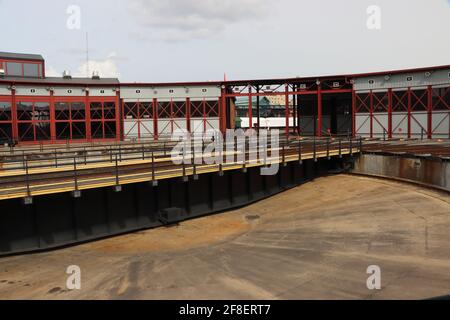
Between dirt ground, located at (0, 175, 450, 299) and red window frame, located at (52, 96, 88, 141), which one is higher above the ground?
red window frame, located at (52, 96, 88, 141)

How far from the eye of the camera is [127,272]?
14.2 m

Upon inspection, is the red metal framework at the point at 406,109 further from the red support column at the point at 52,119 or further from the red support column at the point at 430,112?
the red support column at the point at 52,119

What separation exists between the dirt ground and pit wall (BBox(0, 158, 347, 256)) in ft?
2.15

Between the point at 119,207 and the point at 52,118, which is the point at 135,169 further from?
the point at 52,118

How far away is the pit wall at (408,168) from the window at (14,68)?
54.7 meters

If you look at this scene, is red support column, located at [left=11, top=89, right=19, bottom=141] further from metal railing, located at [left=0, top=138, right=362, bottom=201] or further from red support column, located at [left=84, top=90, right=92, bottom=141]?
metal railing, located at [left=0, top=138, right=362, bottom=201]

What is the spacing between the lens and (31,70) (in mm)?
63344

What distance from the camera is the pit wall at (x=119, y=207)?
16281mm

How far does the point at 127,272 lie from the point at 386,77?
1375 inches

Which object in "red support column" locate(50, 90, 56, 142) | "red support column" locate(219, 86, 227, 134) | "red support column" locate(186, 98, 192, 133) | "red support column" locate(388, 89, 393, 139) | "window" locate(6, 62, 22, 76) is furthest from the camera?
"window" locate(6, 62, 22, 76)

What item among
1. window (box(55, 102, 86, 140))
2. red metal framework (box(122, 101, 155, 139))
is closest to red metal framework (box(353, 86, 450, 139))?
red metal framework (box(122, 101, 155, 139))

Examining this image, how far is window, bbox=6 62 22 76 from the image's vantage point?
62031 mm

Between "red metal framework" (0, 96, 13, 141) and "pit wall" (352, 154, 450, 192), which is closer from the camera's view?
"pit wall" (352, 154, 450, 192)

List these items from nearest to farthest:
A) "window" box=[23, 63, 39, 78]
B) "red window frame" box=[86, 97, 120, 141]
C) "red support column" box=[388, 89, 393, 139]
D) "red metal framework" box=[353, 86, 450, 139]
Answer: "red metal framework" box=[353, 86, 450, 139] < "red support column" box=[388, 89, 393, 139] < "red window frame" box=[86, 97, 120, 141] < "window" box=[23, 63, 39, 78]
